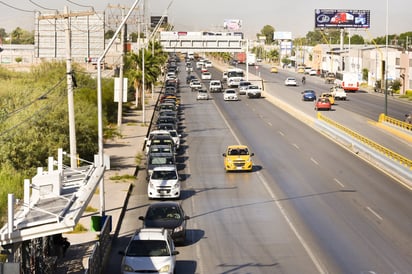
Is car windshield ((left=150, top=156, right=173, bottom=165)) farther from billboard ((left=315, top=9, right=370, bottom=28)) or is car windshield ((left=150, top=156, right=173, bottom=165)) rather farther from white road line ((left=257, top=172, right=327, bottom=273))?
billboard ((left=315, top=9, right=370, bottom=28))

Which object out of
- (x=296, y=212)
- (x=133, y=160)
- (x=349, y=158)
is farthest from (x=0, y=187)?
(x=349, y=158)

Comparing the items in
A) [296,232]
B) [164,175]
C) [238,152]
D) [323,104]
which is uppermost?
[323,104]

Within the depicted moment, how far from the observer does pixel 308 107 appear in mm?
79688

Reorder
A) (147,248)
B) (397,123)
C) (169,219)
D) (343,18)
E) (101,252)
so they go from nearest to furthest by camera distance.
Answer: (147,248) → (101,252) → (169,219) → (397,123) → (343,18)

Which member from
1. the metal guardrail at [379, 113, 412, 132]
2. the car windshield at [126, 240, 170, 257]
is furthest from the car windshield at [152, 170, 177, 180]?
the metal guardrail at [379, 113, 412, 132]

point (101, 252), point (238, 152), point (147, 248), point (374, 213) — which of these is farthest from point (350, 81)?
point (147, 248)

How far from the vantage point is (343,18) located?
147625mm

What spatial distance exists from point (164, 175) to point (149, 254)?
534 inches

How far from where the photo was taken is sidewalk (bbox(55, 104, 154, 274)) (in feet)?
73.4

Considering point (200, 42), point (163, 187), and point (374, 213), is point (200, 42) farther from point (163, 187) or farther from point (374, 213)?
point (374, 213)

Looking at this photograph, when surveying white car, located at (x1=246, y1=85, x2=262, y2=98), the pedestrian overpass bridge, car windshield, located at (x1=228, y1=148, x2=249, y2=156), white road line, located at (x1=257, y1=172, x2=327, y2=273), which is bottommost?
white road line, located at (x1=257, y1=172, x2=327, y2=273)

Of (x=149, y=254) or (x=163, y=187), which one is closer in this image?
(x=149, y=254)

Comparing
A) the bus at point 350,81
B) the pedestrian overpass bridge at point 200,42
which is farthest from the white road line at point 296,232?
the pedestrian overpass bridge at point 200,42

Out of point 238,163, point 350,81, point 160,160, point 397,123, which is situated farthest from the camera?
point 350,81
